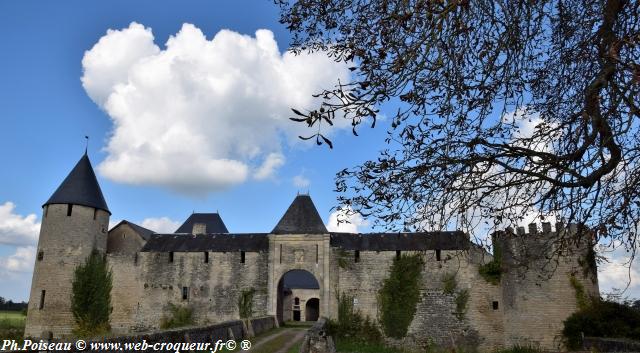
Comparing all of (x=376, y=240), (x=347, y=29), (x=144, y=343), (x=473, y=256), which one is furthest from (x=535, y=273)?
(x=347, y=29)

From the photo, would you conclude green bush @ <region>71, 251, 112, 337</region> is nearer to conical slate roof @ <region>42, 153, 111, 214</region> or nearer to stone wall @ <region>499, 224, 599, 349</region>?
conical slate roof @ <region>42, 153, 111, 214</region>

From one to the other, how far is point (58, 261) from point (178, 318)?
6221 millimetres

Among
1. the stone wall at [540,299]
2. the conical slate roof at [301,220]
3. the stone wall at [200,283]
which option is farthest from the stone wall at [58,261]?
the stone wall at [540,299]

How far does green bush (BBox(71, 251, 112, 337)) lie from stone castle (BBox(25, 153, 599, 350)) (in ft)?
1.02

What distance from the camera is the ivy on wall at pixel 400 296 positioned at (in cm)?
2086

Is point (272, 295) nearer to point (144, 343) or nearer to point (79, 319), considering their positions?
point (79, 319)

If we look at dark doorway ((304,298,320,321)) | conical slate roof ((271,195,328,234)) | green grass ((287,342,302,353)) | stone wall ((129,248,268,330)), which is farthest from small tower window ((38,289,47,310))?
dark doorway ((304,298,320,321))

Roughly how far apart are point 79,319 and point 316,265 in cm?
1110

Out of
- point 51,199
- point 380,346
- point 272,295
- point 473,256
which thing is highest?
point 51,199

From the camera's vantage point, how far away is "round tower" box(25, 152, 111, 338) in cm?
2180

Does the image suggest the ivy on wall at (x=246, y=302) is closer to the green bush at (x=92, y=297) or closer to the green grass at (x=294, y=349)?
the green bush at (x=92, y=297)

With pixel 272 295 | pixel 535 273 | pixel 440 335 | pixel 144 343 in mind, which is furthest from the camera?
pixel 272 295

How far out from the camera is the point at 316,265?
22062 mm

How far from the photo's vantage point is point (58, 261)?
73.5 ft
